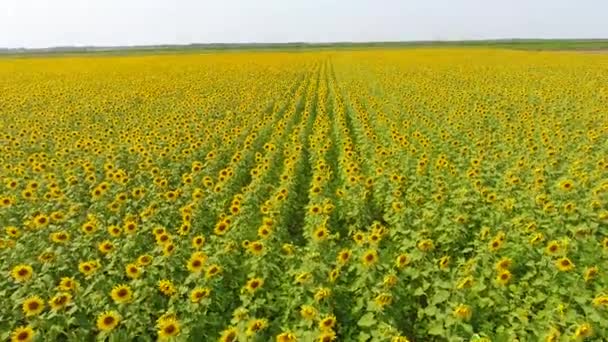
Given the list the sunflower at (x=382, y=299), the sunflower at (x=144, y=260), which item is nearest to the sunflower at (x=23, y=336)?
the sunflower at (x=144, y=260)

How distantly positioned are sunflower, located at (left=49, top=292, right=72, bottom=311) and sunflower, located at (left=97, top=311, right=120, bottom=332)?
424 millimetres

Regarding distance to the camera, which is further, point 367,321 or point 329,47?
point 329,47

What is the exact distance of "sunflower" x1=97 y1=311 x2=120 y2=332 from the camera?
3.76 m

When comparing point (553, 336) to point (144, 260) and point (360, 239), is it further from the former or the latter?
point (144, 260)

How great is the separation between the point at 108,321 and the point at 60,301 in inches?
21.3

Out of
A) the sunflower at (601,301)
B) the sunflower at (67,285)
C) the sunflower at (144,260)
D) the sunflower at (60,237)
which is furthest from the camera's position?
the sunflower at (60,237)

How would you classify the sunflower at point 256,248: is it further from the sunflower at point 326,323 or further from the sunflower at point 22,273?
the sunflower at point 22,273

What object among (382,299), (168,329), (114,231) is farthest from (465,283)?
(114,231)

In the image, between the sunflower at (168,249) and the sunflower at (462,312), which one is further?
the sunflower at (168,249)

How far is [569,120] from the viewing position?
11.9m

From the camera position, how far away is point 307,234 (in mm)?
5883

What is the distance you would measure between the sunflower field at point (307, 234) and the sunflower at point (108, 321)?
2 centimetres

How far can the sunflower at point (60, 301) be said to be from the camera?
13.0ft

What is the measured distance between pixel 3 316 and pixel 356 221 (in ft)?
14.3
